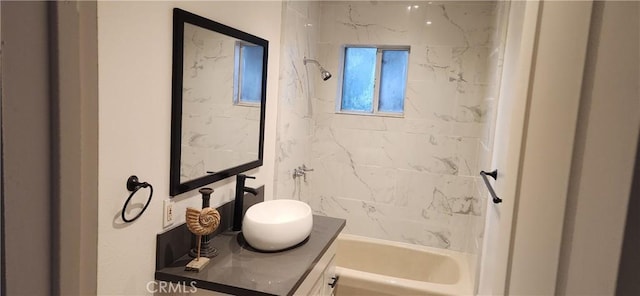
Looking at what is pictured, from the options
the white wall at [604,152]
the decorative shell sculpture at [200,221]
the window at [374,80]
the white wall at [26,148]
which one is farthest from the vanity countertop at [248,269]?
the window at [374,80]

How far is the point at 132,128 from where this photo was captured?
1473mm

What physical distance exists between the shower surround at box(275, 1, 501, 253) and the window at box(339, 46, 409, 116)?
100 mm

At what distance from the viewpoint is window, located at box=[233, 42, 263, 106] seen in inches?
87.0

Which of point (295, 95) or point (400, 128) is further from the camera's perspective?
point (400, 128)

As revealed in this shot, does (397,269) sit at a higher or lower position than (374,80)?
lower

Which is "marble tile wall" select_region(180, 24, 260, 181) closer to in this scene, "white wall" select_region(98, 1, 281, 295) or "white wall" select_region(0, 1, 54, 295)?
"white wall" select_region(98, 1, 281, 295)

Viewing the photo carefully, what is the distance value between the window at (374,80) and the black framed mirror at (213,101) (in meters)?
1.19

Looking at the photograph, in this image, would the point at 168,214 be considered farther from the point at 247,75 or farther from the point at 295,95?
the point at 295,95

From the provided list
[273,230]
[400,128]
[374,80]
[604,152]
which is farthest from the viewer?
[374,80]

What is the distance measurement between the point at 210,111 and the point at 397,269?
217cm

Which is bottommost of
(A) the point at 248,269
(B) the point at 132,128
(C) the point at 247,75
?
(A) the point at 248,269

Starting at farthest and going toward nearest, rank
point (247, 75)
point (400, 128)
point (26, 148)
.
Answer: point (400, 128), point (247, 75), point (26, 148)

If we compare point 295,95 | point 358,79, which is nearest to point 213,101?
point 295,95

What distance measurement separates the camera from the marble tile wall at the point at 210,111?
70.5 inches
